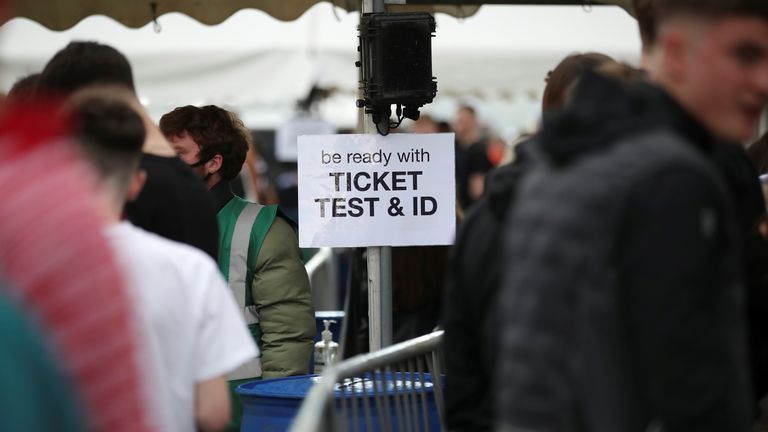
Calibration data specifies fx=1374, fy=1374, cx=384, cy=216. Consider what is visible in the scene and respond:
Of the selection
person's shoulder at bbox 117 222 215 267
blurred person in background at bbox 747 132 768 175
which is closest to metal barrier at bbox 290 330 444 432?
person's shoulder at bbox 117 222 215 267

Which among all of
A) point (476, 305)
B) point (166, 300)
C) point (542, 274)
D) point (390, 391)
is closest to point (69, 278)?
point (542, 274)

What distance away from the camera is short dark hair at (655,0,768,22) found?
271cm

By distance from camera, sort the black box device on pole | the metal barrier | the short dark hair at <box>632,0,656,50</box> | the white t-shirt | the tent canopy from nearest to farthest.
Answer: the white t-shirt < the short dark hair at <box>632,0,656,50</box> < the metal barrier < the black box device on pole < the tent canopy

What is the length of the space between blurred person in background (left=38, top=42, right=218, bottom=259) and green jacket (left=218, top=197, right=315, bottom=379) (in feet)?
5.97

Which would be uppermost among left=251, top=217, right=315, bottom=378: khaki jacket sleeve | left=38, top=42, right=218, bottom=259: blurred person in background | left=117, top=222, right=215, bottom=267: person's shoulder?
left=38, top=42, right=218, bottom=259: blurred person in background

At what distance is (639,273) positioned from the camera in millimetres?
2473

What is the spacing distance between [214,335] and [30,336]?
3.91ft

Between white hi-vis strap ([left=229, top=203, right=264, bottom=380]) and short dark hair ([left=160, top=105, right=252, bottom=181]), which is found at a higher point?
short dark hair ([left=160, top=105, right=252, bottom=181])

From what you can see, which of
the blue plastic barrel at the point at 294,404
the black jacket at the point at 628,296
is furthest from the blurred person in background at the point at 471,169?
the black jacket at the point at 628,296

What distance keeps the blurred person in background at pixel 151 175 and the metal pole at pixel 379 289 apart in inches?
101

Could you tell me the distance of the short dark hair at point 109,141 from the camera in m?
3.34

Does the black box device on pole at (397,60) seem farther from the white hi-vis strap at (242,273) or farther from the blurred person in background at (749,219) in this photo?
the blurred person in background at (749,219)

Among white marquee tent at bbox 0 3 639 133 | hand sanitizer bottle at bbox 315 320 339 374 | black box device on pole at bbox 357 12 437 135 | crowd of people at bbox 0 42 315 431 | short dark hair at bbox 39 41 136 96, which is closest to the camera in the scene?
crowd of people at bbox 0 42 315 431

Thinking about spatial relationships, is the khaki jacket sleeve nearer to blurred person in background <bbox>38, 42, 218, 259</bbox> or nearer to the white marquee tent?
blurred person in background <bbox>38, 42, 218, 259</bbox>
